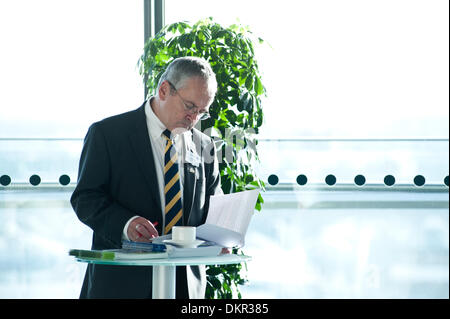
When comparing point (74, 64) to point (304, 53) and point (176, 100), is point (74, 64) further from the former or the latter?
point (176, 100)

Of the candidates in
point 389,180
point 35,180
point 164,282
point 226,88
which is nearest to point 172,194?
point 164,282

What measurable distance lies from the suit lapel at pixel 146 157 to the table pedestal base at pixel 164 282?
331 millimetres

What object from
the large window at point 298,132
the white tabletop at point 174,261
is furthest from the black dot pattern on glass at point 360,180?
the white tabletop at point 174,261

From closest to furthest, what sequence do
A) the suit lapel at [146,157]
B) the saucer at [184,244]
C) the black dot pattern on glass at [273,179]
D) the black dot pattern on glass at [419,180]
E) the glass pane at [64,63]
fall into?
the saucer at [184,244], the suit lapel at [146,157], the glass pane at [64,63], the black dot pattern on glass at [273,179], the black dot pattern on glass at [419,180]

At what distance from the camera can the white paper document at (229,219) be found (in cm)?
229

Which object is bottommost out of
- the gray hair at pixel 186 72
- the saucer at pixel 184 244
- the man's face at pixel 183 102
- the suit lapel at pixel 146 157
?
the saucer at pixel 184 244

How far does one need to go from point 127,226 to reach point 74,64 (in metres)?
2.32

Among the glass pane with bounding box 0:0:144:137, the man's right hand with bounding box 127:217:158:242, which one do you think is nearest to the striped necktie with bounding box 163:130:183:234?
the man's right hand with bounding box 127:217:158:242

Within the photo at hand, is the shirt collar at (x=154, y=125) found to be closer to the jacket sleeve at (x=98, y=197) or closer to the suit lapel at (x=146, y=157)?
the suit lapel at (x=146, y=157)

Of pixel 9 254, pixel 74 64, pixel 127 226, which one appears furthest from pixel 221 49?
pixel 9 254

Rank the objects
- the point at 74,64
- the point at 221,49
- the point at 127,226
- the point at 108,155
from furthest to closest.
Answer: the point at 74,64
the point at 221,49
the point at 108,155
the point at 127,226

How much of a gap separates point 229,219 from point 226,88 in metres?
1.46

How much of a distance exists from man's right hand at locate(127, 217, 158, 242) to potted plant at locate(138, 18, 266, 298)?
4.49 feet

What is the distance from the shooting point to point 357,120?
Result: 180 inches
